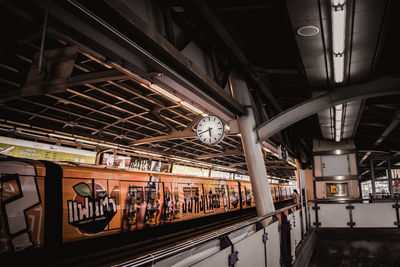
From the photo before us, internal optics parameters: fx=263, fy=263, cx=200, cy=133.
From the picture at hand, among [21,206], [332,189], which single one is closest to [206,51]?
[21,206]

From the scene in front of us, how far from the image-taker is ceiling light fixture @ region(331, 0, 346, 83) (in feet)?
10.9

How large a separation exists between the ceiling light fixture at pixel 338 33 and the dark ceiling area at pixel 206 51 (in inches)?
3.6

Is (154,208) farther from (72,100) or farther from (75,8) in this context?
(75,8)

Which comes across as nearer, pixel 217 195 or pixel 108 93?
pixel 108 93

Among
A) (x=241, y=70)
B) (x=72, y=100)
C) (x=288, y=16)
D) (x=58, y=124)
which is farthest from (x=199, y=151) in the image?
(x=288, y=16)

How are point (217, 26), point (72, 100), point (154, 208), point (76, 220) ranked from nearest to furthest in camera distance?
1. point (217, 26)
2. point (76, 220)
3. point (154, 208)
4. point (72, 100)

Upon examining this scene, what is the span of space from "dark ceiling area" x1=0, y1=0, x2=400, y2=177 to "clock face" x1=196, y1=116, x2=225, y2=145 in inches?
27.2

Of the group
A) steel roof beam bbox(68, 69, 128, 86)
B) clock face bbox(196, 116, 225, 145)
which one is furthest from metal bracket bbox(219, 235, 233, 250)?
clock face bbox(196, 116, 225, 145)

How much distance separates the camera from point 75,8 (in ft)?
9.36

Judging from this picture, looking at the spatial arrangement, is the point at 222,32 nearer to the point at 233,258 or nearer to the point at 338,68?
the point at 338,68

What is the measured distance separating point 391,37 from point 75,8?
6429 mm

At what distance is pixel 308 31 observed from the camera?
4.01 metres

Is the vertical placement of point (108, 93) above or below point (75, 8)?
above

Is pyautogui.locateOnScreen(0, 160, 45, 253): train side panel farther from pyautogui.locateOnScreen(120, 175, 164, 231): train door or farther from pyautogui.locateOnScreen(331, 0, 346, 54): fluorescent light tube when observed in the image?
pyautogui.locateOnScreen(331, 0, 346, 54): fluorescent light tube
